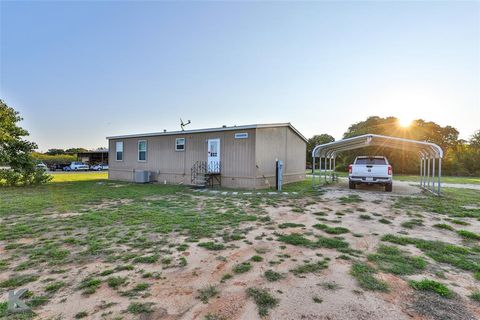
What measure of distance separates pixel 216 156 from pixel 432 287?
1040 cm

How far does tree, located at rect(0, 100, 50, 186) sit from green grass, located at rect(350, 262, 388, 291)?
16336 mm

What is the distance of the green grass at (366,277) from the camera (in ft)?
8.55

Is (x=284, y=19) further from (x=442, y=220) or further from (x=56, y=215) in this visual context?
(x=56, y=215)

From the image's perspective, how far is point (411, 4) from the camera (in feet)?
27.5

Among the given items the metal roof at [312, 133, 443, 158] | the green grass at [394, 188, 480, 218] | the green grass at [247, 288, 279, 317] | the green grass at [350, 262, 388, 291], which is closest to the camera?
the green grass at [247, 288, 279, 317]

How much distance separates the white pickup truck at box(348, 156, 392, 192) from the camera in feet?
34.3

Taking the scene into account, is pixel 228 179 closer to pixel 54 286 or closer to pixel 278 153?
pixel 278 153

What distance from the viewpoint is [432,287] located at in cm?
260

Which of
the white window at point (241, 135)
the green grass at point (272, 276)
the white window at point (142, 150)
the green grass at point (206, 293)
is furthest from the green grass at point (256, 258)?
the white window at point (142, 150)

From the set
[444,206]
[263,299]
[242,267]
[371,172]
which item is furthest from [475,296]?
[371,172]

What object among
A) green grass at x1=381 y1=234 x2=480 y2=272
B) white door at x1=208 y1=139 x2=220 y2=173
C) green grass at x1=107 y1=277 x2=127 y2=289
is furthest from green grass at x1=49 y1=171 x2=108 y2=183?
green grass at x1=381 y1=234 x2=480 y2=272

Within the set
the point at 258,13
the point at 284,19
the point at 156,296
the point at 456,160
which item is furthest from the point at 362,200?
the point at 456,160

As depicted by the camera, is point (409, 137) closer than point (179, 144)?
No

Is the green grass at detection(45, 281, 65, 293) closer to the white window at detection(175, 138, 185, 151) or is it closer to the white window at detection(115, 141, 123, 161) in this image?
the white window at detection(175, 138, 185, 151)
